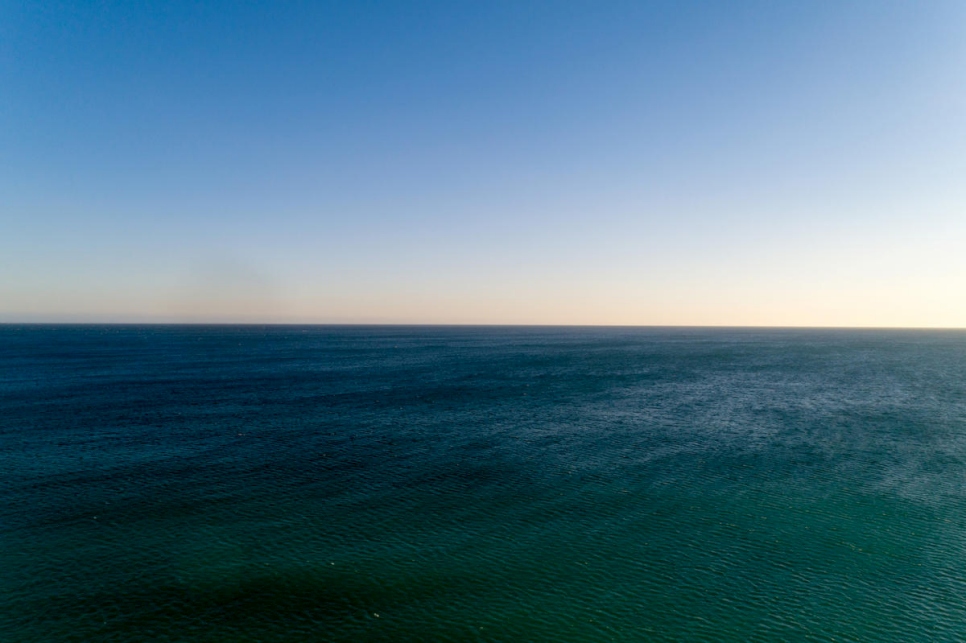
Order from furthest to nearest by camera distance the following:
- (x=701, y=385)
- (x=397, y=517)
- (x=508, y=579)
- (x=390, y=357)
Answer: (x=390, y=357), (x=701, y=385), (x=397, y=517), (x=508, y=579)

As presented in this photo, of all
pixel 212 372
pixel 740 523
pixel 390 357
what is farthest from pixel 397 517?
pixel 390 357

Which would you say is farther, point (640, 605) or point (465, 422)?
point (465, 422)

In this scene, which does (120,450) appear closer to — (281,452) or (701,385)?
(281,452)

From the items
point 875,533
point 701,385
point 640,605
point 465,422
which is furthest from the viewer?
point 701,385

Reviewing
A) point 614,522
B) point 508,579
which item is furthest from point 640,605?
point 614,522

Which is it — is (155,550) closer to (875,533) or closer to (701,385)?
(875,533)

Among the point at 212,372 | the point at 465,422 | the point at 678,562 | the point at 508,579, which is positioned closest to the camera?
the point at 508,579
